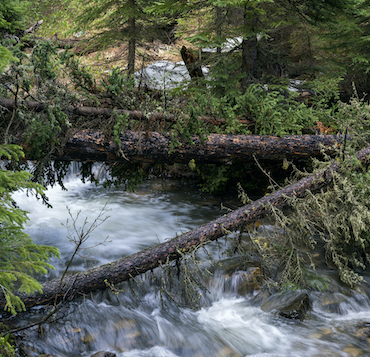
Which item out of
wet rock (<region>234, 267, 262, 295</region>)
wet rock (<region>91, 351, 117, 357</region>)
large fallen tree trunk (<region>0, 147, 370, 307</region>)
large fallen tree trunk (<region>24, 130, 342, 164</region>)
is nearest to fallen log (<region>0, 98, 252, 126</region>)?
large fallen tree trunk (<region>24, 130, 342, 164</region>)

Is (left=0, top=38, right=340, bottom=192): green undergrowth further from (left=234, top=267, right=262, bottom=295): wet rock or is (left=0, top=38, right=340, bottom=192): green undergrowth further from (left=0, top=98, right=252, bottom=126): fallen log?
(left=234, top=267, right=262, bottom=295): wet rock

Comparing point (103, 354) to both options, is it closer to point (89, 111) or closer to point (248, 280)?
point (248, 280)

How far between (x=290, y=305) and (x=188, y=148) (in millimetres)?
3105

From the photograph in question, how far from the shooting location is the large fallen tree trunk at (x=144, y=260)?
4.09 m

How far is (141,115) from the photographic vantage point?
18.3 ft

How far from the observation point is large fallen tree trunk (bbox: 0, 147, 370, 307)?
409 cm

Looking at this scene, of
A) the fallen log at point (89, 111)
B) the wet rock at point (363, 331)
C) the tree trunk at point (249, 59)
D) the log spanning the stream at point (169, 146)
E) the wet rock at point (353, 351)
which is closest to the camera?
the wet rock at point (353, 351)

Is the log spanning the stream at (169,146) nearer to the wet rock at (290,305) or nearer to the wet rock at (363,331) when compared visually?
the wet rock at (290,305)

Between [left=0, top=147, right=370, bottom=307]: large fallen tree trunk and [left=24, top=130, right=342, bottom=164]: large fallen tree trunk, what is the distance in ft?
5.11

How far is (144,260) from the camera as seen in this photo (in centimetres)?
443

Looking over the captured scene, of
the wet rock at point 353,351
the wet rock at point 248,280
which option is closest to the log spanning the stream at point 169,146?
the wet rock at point 248,280

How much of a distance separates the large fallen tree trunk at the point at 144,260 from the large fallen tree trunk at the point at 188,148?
61.3 inches

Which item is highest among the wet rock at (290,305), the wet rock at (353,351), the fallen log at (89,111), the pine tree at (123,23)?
the pine tree at (123,23)

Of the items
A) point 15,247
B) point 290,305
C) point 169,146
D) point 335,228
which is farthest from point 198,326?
point 169,146
